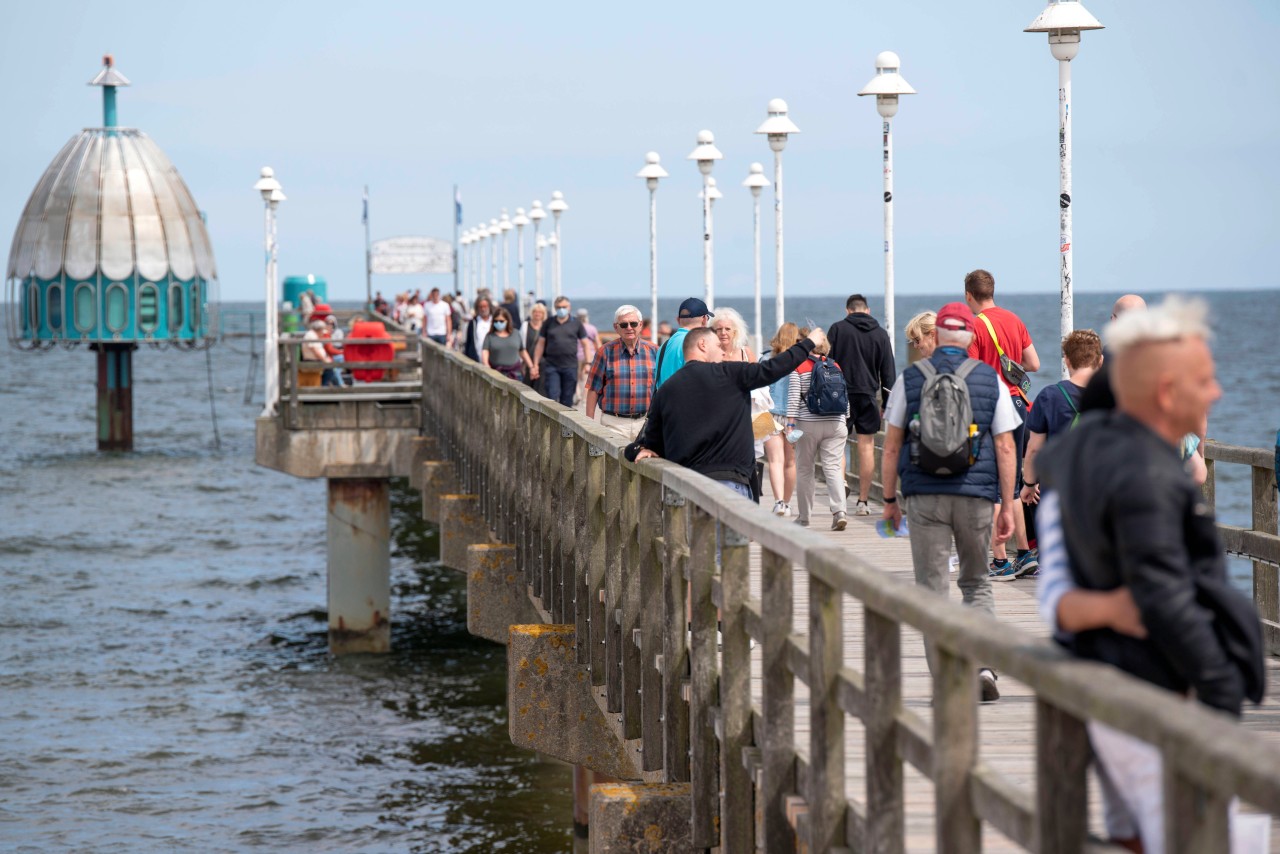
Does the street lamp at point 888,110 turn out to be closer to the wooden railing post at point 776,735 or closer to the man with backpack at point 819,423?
the man with backpack at point 819,423

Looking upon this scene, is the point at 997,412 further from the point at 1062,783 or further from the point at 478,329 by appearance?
the point at 478,329

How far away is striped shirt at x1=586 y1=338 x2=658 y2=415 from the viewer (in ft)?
41.7

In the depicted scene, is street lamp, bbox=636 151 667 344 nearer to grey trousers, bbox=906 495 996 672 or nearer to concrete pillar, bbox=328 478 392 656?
concrete pillar, bbox=328 478 392 656

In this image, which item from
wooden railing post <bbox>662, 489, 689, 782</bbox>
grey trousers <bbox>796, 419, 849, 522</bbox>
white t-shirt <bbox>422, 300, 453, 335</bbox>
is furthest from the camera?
white t-shirt <bbox>422, 300, 453, 335</bbox>

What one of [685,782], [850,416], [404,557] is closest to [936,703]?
[685,782]

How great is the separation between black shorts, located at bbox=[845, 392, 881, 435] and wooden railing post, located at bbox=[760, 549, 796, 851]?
863 centimetres

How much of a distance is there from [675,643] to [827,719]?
225cm

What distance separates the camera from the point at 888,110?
54.5 ft

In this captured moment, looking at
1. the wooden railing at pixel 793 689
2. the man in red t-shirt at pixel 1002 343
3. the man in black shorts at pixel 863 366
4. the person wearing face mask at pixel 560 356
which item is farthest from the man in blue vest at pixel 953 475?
the person wearing face mask at pixel 560 356

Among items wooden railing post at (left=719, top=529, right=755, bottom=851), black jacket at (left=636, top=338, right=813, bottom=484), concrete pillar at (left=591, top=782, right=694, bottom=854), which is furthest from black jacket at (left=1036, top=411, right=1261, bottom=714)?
black jacket at (left=636, top=338, right=813, bottom=484)

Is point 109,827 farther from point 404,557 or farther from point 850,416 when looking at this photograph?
point 404,557

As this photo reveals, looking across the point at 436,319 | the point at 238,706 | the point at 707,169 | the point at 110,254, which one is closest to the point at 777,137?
the point at 707,169

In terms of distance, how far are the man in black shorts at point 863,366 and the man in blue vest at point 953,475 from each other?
6495 mm

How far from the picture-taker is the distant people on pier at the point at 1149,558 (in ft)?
10.0
